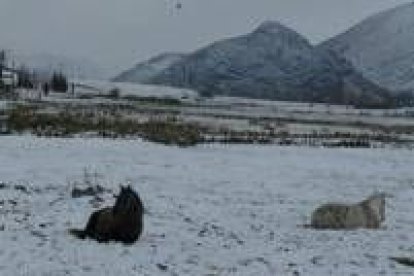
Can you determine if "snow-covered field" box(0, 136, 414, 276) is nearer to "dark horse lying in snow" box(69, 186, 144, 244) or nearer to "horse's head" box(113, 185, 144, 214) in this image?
"dark horse lying in snow" box(69, 186, 144, 244)

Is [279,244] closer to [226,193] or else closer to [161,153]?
[226,193]

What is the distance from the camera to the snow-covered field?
17188mm

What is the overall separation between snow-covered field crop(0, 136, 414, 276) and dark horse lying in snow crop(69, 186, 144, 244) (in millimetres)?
329

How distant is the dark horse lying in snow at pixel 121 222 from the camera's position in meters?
18.7

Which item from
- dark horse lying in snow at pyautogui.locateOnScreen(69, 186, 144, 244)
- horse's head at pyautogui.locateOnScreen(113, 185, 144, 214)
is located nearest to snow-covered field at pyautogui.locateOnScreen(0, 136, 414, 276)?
dark horse lying in snow at pyautogui.locateOnScreen(69, 186, 144, 244)

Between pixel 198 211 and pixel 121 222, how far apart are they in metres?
5.46

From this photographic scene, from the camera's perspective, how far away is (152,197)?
26156mm

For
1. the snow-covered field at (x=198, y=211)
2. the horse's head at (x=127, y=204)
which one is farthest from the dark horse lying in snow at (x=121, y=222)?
the snow-covered field at (x=198, y=211)


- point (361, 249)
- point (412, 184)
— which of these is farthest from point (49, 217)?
point (412, 184)

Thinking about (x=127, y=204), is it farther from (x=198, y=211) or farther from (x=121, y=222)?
(x=198, y=211)

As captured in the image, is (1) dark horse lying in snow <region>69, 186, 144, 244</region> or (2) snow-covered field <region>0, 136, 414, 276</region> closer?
(2) snow-covered field <region>0, 136, 414, 276</region>

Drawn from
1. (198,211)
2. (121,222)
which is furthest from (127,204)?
(198,211)

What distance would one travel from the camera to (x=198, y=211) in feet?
78.4

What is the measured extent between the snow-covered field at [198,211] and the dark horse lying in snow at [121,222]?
33cm
